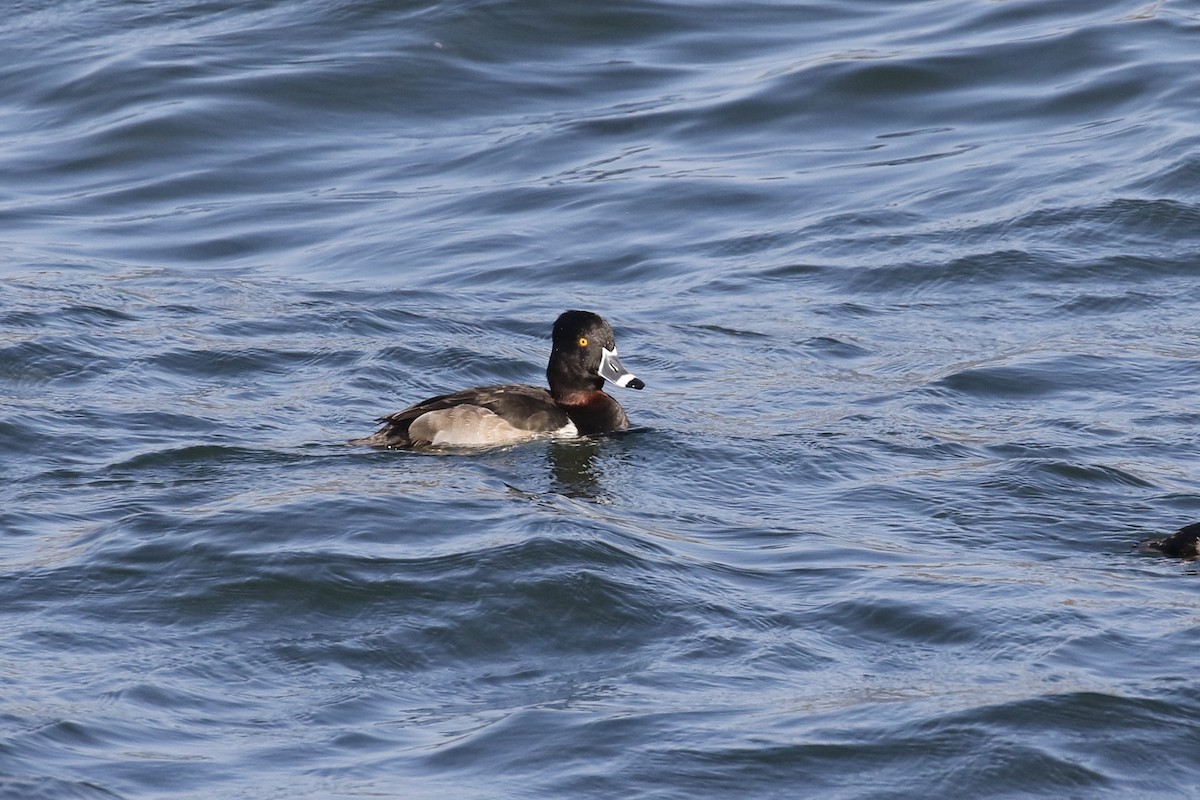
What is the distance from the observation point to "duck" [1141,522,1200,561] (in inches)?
308

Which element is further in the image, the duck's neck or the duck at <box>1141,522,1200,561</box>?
the duck's neck

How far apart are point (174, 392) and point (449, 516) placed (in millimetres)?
2732

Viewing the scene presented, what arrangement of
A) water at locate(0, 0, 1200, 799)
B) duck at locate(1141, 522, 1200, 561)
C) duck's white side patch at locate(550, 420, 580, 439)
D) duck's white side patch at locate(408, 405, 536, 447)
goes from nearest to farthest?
water at locate(0, 0, 1200, 799) → duck at locate(1141, 522, 1200, 561) → duck's white side patch at locate(408, 405, 536, 447) → duck's white side patch at locate(550, 420, 580, 439)

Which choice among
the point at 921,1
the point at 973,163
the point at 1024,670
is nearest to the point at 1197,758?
the point at 1024,670

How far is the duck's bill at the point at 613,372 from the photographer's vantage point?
34.0ft

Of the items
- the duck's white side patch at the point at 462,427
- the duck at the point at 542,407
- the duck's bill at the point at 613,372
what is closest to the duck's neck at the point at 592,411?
the duck at the point at 542,407

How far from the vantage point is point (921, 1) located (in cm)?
2097

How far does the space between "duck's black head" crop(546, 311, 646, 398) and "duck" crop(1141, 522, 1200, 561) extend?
10.8 ft

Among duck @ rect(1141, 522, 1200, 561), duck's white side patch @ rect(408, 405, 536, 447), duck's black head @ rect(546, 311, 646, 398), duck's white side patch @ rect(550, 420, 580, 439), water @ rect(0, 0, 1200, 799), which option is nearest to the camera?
water @ rect(0, 0, 1200, 799)

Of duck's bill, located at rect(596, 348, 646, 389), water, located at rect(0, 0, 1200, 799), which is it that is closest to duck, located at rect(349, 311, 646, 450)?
duck's bill, located at rect(596, 348, 646, 389)

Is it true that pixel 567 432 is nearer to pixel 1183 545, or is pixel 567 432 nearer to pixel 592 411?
pixel 592 411

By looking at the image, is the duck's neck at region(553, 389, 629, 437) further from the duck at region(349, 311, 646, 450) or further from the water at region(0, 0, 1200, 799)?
the water at region(0, 0, 1200, 799)

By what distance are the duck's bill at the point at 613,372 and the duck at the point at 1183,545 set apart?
10.8 feet

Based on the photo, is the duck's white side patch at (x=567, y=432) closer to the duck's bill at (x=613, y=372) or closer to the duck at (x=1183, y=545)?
the duck's bill at (x=613, y=372)
